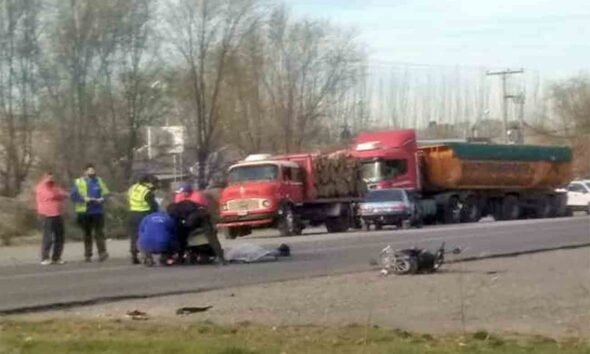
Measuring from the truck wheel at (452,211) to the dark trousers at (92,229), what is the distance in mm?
31219

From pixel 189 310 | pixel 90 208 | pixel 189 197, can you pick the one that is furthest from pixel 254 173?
A: pixel 189 310

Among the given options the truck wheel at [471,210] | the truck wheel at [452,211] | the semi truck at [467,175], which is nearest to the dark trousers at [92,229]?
the semi truck at [467,175]

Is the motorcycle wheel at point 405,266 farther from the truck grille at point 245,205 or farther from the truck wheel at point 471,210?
the truck wheel at point 471,210

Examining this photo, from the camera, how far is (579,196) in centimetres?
7044

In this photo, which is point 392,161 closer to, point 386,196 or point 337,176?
point 386,196

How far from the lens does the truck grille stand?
4562cm

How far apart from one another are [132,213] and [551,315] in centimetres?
1186

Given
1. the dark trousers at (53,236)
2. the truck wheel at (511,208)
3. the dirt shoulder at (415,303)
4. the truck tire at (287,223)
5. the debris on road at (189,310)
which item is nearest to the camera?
the dirt shoulder at (415,303)

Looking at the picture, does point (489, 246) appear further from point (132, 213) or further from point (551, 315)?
point (551, 315)

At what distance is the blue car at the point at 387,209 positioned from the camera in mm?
50688

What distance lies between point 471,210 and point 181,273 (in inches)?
1459

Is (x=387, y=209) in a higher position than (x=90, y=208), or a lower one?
lower

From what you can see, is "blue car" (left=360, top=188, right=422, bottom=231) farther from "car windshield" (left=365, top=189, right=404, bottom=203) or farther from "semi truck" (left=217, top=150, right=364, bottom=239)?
"semi truck" (left=217, top=150, right=364, bottom=239)

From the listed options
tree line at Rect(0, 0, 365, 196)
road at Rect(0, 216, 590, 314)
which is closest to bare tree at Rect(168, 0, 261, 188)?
tree line at Rect(0, 0, 365, 196)
